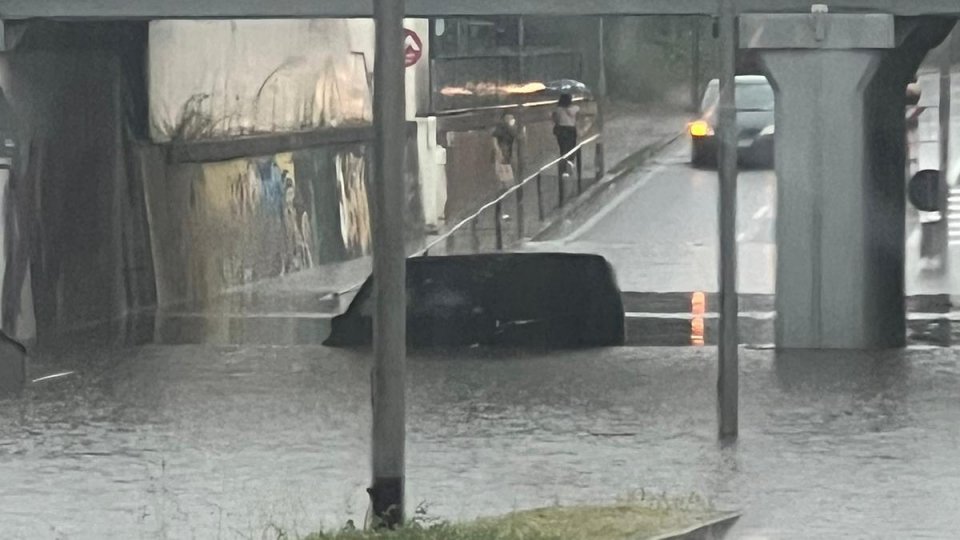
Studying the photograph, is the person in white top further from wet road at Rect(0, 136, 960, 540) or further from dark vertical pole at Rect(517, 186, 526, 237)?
wet road at Rect(0, 136, 960, 540)

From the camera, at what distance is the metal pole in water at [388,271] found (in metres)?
9.20

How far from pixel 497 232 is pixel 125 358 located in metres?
12.3

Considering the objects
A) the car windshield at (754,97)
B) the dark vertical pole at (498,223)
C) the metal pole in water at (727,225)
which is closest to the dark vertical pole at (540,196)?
the dark vertical pole at (498,223)

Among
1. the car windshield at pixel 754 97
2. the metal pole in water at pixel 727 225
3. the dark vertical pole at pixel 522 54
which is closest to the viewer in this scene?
the metal pole in water at pixel 727 225

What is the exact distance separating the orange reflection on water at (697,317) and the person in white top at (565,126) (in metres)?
7.66

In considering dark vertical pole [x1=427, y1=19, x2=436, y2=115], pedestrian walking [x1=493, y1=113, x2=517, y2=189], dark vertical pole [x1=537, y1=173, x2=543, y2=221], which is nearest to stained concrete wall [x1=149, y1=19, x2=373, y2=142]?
dark vertical pole [x1=427, y1=19, x2=436, y2=115]

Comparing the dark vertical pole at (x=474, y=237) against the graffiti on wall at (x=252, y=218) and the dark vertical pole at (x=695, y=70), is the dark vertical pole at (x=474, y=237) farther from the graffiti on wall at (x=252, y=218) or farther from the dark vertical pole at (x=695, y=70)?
the dark vertical pole at (x=695, y=70)

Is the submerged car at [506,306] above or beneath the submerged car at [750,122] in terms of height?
beneath

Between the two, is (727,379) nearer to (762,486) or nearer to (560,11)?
(762,486)

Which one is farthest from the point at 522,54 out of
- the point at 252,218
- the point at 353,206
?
the point at 252,218

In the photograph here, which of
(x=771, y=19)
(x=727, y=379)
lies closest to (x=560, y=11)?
(x=771, y=19)

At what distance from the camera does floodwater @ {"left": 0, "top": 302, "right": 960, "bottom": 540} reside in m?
11.2

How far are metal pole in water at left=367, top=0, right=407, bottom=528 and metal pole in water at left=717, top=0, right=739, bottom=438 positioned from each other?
16.1 feet

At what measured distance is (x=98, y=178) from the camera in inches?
895
